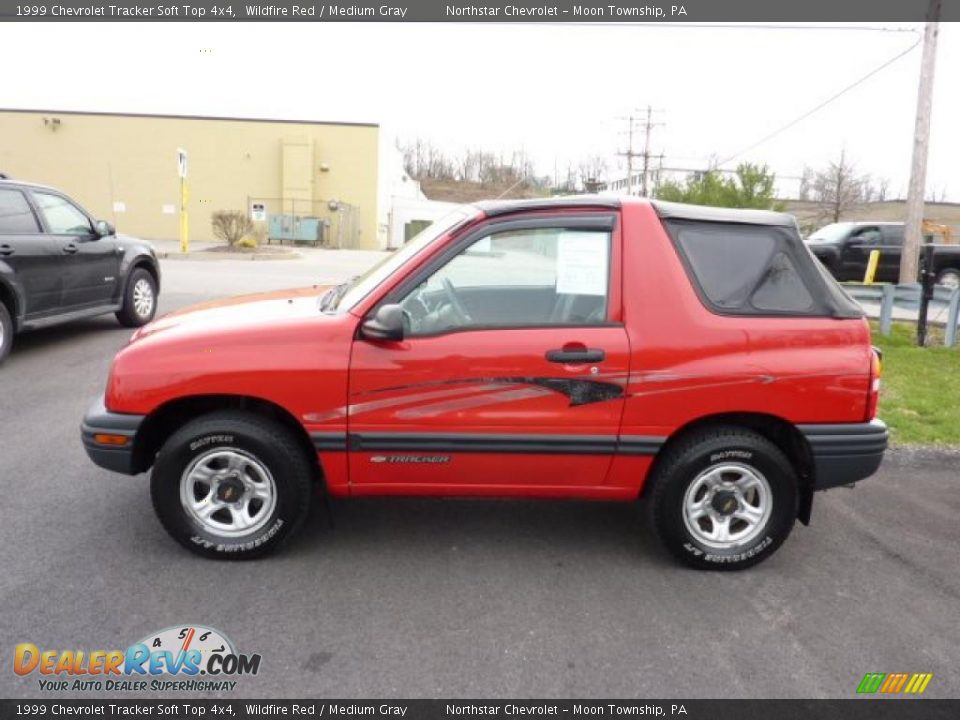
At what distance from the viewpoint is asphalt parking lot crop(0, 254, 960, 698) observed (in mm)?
2674

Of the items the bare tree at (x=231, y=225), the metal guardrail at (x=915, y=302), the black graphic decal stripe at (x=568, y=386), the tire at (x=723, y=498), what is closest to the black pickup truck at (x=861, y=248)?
the metal guardrail at (x=915, y=302)

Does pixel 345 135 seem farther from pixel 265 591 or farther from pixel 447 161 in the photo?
pixel 447 161

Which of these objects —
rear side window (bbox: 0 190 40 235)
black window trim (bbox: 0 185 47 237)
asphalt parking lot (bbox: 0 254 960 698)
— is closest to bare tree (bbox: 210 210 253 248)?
black window trim (bbox: 0 185 47 237)

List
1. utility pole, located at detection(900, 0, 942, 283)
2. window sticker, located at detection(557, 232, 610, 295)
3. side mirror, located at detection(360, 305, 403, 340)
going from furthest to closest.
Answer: utility pole, located at detection(900, 0, 942, 283)
window sticker, located at detection(557, 232, 610, 295)
side mirror, located at detection(360, 305, 403, 340)

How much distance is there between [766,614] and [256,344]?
2.64 m

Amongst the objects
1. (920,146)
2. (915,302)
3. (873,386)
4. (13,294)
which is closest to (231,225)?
(13,294)

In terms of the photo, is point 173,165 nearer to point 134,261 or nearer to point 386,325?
point 134,261

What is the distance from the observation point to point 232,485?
3369 mm

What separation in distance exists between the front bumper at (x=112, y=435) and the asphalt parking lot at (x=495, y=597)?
471 millimetres

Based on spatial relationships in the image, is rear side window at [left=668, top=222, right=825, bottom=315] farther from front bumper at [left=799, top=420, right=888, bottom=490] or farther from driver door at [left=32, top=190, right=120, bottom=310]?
driver door at [left=32, top=190, right=120, bottom=310]

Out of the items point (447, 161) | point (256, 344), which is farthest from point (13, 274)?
point (447, 161)

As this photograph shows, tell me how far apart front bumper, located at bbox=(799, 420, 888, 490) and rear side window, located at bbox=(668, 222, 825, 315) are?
583mm

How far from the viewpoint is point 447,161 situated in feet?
311

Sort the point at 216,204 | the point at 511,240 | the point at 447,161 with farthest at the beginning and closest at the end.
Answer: the point at 447,161
the point at 216,204
the point at 511,240
